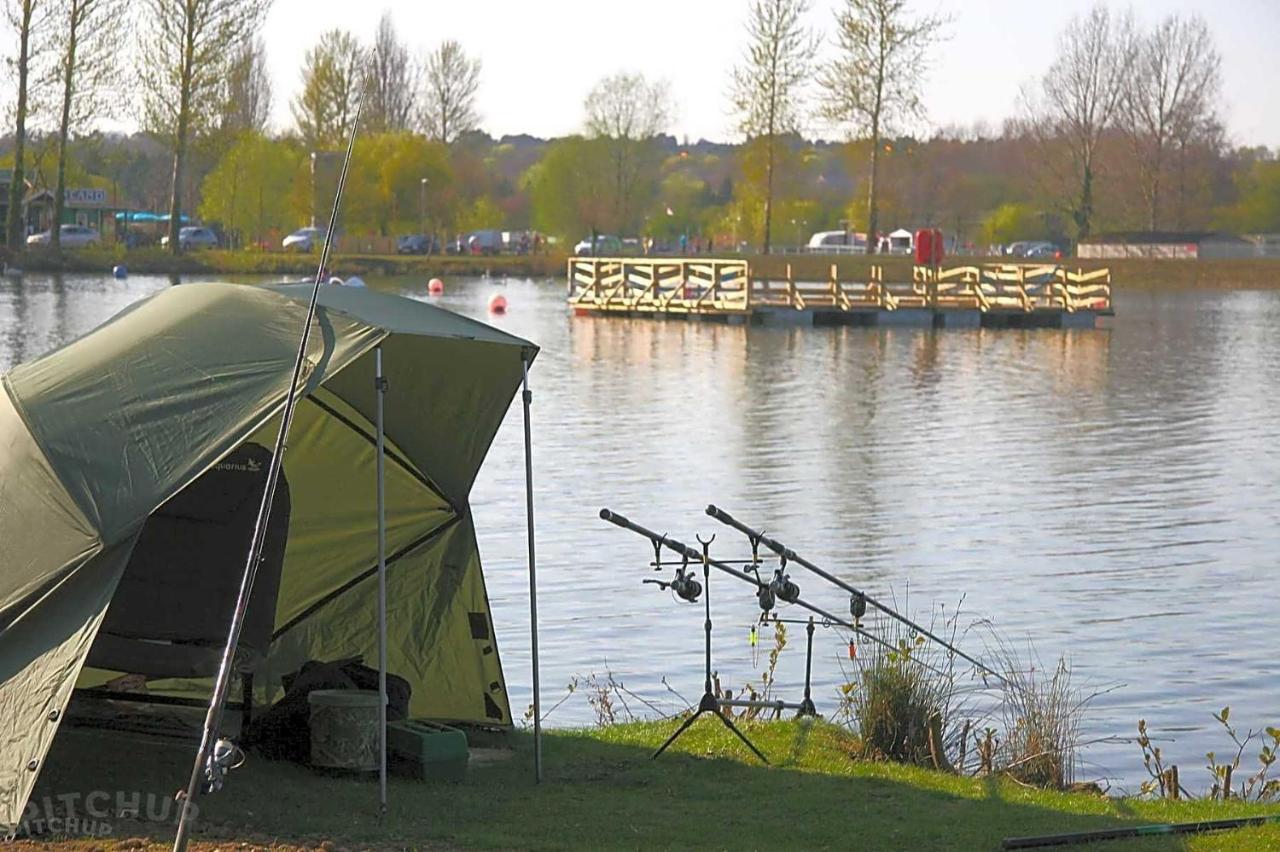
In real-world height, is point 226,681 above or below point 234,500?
below

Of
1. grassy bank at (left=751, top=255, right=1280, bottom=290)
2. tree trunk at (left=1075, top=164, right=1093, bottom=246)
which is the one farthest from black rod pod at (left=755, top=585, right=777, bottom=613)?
tree trunk at (left=1075, top=164, right=1093, bottom=246)

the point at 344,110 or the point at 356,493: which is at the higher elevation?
the point at 344,110

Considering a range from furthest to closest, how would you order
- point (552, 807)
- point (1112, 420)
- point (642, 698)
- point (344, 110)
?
point (344, 110)
point (1112, 420)
point (642, 698)
point (552, 807)

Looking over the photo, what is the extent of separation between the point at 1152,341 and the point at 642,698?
33425 millimetres

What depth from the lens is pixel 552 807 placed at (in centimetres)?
664

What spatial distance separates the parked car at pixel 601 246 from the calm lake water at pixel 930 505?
2228 inches

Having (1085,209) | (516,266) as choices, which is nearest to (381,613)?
(516,266)

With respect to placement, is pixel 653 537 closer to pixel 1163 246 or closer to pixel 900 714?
pixel 900 714

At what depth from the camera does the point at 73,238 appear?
3063 inches

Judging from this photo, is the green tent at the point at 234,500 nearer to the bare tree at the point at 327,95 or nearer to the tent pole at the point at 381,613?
the tent pole at the point at 381,613

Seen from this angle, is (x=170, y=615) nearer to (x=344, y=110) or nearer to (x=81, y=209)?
(x=344, y=110)

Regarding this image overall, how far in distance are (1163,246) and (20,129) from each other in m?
53.7

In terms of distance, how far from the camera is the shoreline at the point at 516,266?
215ft

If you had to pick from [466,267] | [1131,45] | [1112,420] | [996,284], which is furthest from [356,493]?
[1131,45]
